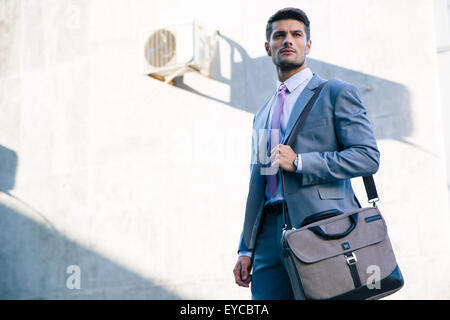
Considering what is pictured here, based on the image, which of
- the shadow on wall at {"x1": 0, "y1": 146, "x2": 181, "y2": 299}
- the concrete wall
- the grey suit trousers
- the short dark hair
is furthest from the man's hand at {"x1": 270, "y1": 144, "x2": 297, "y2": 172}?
the shadow on wall at {"x1": 0, "y1": 146, "x2": 181, "y2": 299}

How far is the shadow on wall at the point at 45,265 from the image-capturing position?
646 centimetres

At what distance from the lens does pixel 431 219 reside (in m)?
4.92

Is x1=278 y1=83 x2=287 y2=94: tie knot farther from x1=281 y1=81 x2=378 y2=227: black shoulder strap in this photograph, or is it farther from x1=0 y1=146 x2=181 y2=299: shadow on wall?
x1=0 y1=146 x2=181 y2=299: shadow on wall

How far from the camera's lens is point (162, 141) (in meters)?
6.44

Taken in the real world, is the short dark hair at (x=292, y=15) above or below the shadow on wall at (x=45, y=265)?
above

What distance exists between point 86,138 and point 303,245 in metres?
5.41

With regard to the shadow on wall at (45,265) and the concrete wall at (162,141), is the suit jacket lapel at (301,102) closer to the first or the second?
the concrete wall at (162,141)

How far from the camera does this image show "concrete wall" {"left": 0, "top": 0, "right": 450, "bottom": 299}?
5.11 meters

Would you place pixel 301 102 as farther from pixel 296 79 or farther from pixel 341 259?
pixel 341 259

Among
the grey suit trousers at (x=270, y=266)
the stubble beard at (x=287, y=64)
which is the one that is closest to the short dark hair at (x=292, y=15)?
the stubble beard at (x=287, y=64)

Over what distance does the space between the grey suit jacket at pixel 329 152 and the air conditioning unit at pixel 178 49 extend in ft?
12.5

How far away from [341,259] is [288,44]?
0.92 meters
